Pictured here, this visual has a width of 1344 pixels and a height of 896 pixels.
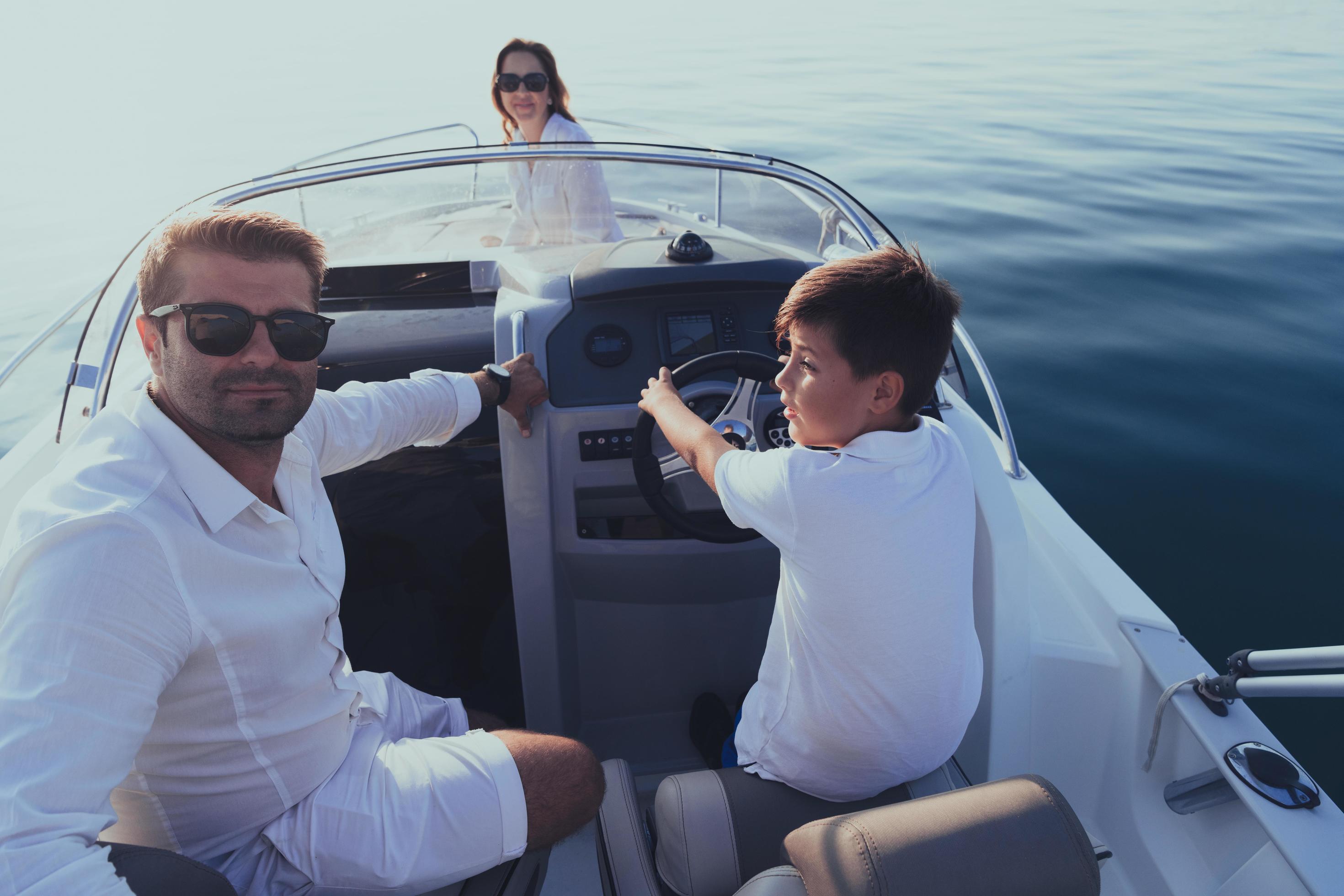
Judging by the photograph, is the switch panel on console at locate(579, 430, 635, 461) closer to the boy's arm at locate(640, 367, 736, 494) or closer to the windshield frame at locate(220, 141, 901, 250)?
the boy's arm at locate(640, 367, 736, 494)

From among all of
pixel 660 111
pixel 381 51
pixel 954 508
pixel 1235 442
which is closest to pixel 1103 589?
pixel 954 508

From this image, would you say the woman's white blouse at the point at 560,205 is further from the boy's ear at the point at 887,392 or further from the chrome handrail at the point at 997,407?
the boy's ear at the point at 887,392

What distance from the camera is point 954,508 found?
1188 mm

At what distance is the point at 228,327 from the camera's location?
1139 millimetres

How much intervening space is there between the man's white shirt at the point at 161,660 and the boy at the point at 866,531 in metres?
0.49

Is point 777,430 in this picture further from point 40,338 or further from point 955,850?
point 40,338

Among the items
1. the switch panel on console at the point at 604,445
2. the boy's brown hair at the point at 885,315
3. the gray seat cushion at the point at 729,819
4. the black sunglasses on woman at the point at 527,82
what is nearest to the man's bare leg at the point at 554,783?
the gray seat cushion at the point at 729,819

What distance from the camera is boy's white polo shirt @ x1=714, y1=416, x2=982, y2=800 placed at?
1.12 metres

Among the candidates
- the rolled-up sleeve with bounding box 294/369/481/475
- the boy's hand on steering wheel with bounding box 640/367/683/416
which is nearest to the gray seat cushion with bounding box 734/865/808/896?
the boy's hand on steering wheel with bounding box 640/367/683/416

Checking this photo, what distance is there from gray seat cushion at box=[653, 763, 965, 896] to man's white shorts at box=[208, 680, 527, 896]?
231mm

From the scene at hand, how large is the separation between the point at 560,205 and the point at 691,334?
84 cm

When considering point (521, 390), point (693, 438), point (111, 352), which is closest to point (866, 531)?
point (693, 438)

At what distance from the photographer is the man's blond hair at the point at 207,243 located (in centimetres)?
Answer: 115

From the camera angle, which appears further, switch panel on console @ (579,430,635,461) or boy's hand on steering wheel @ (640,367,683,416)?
switch panel on console @ (579,430,635,461)
